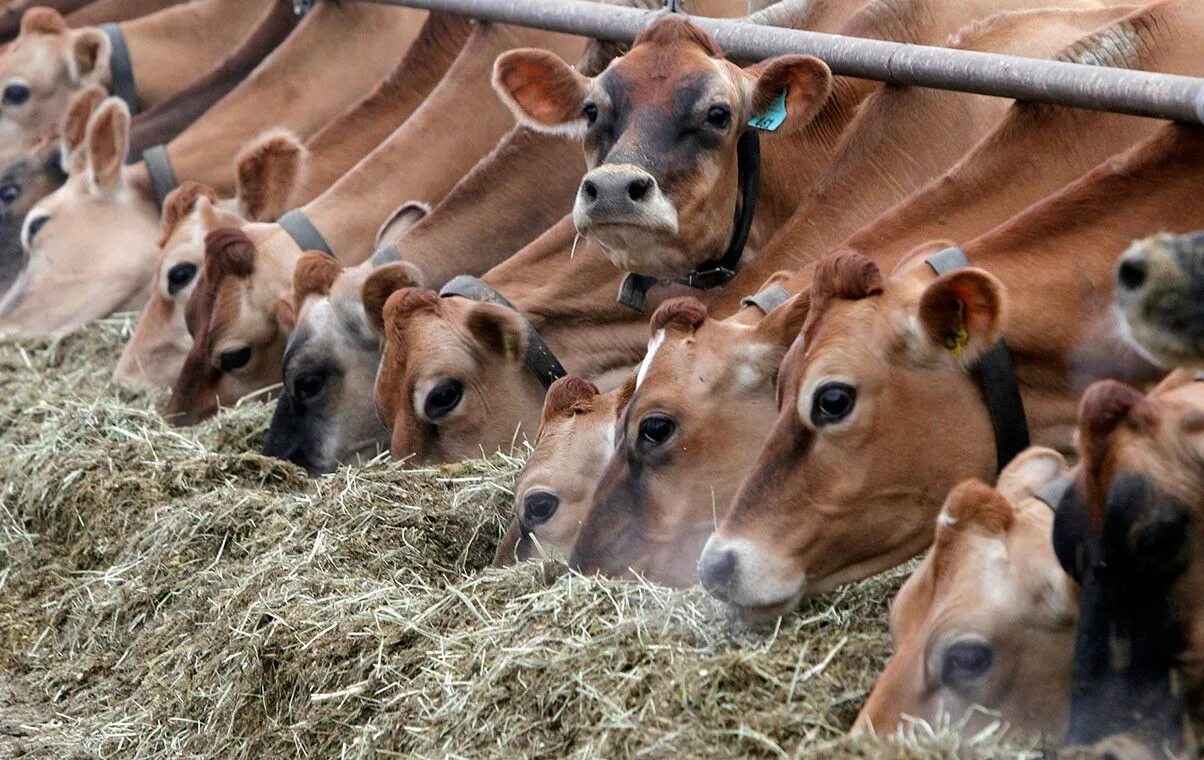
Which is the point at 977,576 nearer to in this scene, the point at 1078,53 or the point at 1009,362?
the point at 1009,362

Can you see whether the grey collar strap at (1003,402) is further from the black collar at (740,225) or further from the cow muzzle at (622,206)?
the black collar at (740,225)

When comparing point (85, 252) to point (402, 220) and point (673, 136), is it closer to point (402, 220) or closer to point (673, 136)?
point (402, 220)

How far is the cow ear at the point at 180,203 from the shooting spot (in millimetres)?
8977

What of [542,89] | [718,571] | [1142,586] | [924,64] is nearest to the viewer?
[1142,586]

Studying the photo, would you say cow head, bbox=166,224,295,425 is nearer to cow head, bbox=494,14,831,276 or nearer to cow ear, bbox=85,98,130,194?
cow ear, bbox=85,98,130,194

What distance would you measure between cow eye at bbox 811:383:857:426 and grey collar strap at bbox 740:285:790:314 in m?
0.83

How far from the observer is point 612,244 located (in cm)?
595

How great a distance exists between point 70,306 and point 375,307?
10.9ft

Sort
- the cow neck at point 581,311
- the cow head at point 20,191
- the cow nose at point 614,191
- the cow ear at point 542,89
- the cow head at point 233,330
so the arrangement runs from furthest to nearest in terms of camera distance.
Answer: the cow head at point 20,191 < the cow head at point 233,330 < the cow neck at point 581,311 < the cow ear at point 542,89 < the cow nose at point 614,191

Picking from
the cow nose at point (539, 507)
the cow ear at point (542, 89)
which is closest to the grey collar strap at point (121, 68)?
the cow ear at point (542, 89)

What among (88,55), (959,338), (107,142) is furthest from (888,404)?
(88,55)

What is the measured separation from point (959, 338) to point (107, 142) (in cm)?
632

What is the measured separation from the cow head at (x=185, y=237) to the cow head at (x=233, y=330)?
56cm

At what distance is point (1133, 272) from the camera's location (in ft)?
11.9
